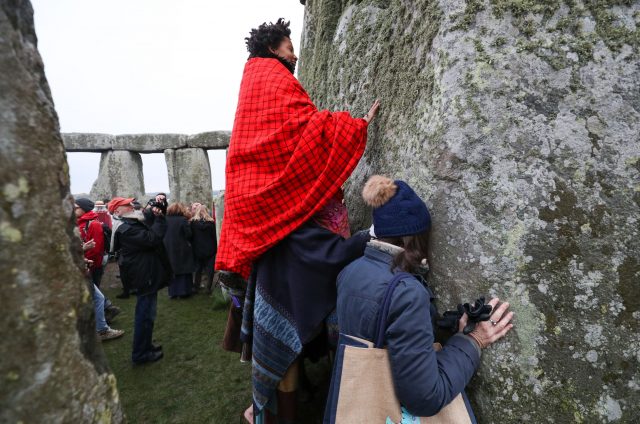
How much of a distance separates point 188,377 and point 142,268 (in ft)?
3.77

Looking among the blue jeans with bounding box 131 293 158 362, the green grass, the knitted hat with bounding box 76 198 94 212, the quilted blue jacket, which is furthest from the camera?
the knitted hat with bounding box 76 198 94 212

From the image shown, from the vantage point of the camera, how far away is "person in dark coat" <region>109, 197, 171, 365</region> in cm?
339

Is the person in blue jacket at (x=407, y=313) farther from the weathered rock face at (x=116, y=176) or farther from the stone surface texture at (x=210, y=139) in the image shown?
the weathered rock face at (x=116, y=176)

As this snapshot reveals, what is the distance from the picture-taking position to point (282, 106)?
1655 mm

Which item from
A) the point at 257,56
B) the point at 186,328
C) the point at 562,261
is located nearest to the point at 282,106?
the point at 257,56

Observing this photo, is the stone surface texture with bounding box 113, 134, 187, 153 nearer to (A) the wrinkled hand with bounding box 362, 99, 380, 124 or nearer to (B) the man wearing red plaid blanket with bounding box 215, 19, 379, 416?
(B) the man wearing red plaid blanket with bounding box 215, 19, 379, 416

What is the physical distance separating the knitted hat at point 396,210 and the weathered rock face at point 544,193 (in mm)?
122

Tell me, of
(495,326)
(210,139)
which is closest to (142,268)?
(495,326)

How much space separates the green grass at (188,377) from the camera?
8.43 ft

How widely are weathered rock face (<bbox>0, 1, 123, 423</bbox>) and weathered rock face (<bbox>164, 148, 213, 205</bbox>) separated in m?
9.35

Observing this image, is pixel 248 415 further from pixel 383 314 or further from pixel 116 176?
pixel 116 176

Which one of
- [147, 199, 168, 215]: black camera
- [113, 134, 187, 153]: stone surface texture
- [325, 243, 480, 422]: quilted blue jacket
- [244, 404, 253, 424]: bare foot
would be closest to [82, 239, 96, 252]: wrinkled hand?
[147, 199, 168, 215]: black camera

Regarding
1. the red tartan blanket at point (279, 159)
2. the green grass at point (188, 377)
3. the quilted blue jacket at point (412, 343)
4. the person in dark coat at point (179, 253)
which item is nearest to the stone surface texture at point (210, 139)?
the person in dark coat at point (179, 253)

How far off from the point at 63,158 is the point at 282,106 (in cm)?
104
